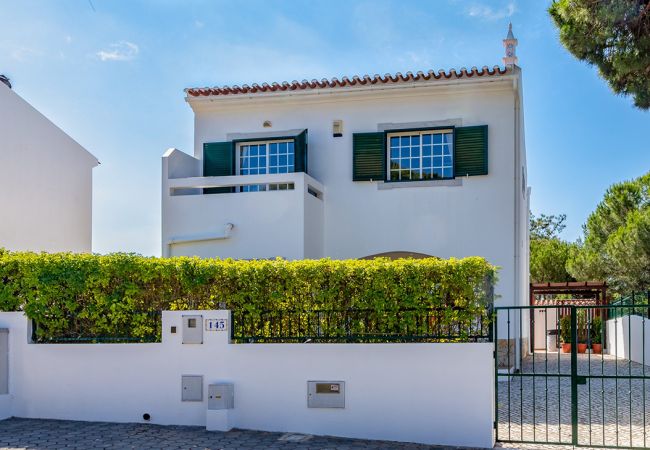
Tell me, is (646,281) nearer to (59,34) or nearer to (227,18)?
(227,18)

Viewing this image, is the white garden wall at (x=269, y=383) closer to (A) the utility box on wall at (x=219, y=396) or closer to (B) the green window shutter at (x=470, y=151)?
(A) the utility box on wall at (x=219, y=396)

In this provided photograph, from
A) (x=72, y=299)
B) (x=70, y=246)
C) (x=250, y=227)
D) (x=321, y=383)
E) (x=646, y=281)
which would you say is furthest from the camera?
(x=646, y=281)

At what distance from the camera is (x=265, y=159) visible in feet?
53.2

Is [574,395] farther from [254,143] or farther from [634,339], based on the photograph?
[634,339]

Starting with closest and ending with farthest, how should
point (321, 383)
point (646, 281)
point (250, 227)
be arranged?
point (321, 383) < point (250, 227) < point (646, 281)

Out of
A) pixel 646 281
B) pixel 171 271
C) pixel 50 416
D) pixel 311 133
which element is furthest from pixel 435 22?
pixel 646 281

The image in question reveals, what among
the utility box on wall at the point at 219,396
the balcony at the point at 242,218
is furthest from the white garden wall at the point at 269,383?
the balcony at the point at 242,218

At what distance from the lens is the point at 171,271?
9.66 meters

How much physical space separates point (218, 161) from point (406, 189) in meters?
4.56

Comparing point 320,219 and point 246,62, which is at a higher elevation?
point 246,62

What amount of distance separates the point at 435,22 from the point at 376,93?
10.7 ft

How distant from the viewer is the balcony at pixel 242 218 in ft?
47.0

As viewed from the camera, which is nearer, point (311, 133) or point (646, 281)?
point (311, 133)

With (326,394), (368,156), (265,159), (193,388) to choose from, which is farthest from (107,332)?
(368,156)
